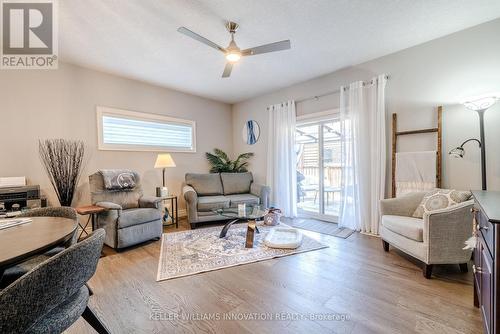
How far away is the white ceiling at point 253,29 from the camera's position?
2.08 meters

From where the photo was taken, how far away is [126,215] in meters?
2.72

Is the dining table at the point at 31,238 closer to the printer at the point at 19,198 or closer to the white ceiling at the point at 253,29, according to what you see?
the printer at the point at 19,198

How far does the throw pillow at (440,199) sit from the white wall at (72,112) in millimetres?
4022

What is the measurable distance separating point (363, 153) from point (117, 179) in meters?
3.78

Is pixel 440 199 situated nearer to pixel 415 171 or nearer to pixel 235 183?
pixel 415 171

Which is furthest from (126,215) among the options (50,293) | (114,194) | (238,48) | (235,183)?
(238,48)

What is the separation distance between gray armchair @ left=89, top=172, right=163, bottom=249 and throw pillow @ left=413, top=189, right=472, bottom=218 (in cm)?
336

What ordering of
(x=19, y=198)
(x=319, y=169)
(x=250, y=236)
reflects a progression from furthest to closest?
(x=319, y=169)
(x=250, y=236)
(x=19, y=198)

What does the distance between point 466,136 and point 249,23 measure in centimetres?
286

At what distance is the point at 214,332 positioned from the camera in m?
1.40

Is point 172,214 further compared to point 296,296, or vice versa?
point 172,214

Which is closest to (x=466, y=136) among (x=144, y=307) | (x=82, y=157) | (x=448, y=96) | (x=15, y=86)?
(x=448, y=96)

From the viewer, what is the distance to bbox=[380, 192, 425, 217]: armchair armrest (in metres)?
2.56

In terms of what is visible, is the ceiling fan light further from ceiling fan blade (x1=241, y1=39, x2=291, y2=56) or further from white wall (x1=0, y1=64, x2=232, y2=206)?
white wall (x1=0, y1=64, x2=232, y2=206)
